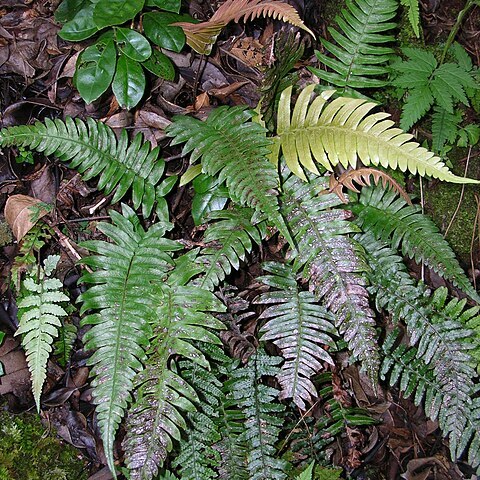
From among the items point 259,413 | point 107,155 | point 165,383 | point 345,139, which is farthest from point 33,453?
point 345,139

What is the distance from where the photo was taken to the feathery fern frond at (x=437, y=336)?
114 inches

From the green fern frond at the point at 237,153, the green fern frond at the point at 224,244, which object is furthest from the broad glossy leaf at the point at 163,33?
the green fern frond at the point at 224,244

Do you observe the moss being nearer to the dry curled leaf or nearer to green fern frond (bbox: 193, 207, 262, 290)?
the dry curled leaf

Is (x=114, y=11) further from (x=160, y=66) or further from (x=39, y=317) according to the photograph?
(x=39, y=317)

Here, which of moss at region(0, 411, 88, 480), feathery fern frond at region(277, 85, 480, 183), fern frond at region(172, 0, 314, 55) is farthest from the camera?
moss at region(0, 411, 88, 480)

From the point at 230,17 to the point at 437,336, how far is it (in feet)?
6.54

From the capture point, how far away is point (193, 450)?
2.88 m

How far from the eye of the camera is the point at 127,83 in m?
2.99

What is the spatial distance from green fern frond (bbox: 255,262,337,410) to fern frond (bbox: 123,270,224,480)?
357 millimetres

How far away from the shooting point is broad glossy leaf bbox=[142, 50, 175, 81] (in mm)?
3090

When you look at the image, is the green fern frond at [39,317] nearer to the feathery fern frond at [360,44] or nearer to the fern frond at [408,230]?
the fern frond at [408,230]

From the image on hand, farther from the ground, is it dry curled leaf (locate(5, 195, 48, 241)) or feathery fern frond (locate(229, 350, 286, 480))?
dry curled leaf (locate(5, 195, 48, 241))

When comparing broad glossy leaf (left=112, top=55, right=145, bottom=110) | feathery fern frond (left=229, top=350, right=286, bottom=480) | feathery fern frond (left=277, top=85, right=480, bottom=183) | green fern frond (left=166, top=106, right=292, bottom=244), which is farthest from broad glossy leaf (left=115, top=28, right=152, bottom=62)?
feathery fern frond (left=229, top=350, right=286, bottom=480)

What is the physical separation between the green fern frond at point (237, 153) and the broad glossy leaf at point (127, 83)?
26 centimetres
